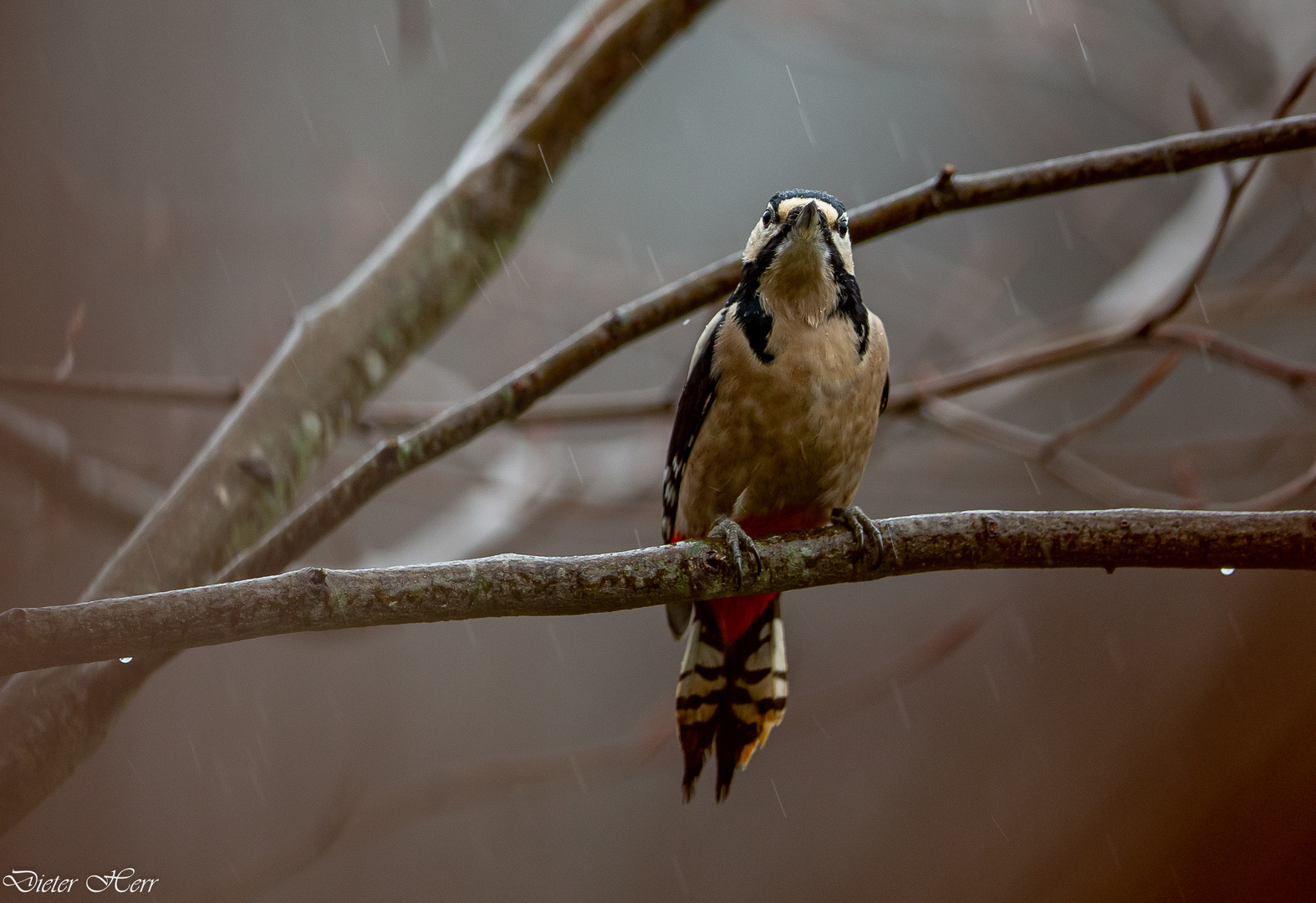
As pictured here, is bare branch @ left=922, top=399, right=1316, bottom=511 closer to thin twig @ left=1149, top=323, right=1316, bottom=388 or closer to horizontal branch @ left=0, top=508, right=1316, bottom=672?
thin twig @ left=1149, top=323, right=1316, bottom=388

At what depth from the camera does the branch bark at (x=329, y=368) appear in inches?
69.8

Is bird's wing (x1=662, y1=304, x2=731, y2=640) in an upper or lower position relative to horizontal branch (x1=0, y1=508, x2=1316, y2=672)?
upper

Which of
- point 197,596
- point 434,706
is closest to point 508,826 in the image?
point 434,706

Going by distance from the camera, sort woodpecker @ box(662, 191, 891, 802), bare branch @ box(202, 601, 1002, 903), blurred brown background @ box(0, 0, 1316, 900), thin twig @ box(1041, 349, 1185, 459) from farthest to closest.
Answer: blurred brown background @ box(0, 0, 1316, 900) → bare branch @ box(202, 601, 1002, 903) → thin twig @ box(1041, 349, 1185, 459) → woodpecker @ box(662, 191, 891, 802)

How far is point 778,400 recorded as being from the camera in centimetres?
232

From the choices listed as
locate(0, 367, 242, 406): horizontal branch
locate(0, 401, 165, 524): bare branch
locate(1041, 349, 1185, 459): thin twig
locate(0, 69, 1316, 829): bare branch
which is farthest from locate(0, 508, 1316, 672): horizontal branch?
locate(0, 401, 165, 524): bare branch

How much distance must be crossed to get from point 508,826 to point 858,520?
460 cm

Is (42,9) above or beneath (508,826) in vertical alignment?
above

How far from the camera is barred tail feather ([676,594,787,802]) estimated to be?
262 centimetres

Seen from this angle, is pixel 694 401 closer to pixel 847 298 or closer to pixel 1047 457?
pixel 847 298

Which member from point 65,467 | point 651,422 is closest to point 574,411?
point 65,467

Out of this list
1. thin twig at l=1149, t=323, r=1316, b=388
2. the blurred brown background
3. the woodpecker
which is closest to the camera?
the woodpecker

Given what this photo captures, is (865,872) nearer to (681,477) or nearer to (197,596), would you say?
(681,477)

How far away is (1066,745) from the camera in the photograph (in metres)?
5.23
